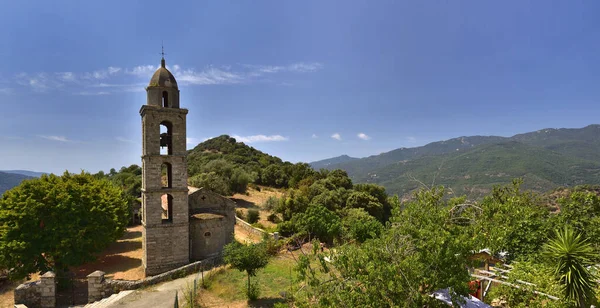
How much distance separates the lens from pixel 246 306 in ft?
49.9

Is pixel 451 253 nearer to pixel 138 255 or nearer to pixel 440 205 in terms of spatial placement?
pixel 440 205

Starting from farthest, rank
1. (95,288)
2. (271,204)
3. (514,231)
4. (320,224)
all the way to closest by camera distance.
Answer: (271,204), (320,224), (95,288), (514,231)

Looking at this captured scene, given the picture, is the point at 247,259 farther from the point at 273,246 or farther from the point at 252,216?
the point at 252,216

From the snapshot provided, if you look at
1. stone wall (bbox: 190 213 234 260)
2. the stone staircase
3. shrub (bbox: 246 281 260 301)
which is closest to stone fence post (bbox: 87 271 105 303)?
the stone staircase

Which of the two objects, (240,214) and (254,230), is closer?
(254,230)

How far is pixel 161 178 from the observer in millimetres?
20172

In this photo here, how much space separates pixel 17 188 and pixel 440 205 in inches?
992

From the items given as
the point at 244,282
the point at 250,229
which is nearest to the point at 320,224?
the point at 250,229

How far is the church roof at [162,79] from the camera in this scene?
64.3ft

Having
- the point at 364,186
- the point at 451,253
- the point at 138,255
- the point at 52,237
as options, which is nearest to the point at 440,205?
the point at 451,253

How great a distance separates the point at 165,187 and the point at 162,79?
24.3ft

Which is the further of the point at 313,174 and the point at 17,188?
the point at 313,174

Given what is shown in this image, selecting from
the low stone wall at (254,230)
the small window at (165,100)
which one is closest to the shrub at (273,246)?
the low stone wall at (254,230)

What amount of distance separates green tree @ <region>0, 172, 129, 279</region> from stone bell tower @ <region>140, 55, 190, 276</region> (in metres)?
3.84
